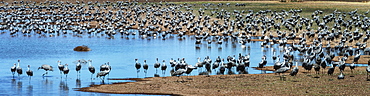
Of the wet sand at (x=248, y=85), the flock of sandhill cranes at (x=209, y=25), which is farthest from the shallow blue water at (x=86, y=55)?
the flock of sandhill cranes at (x=209, y=25)

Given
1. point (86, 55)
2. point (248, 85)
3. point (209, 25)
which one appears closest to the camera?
point (248, 85)

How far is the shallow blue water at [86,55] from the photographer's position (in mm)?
37594

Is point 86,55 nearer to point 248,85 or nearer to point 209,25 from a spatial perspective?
point 248,85

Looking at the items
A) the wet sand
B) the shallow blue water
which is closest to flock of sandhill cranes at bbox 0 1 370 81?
the shallow blue water

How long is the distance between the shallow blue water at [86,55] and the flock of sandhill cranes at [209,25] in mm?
3089

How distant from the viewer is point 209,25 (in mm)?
82500

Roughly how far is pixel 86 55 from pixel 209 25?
96.1 ft

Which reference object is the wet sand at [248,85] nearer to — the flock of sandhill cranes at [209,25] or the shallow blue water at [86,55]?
the shallow blue water at [86,55]

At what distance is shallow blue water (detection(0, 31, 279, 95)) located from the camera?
37594mm

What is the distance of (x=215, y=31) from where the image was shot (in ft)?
258

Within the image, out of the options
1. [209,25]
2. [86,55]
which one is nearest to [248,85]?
[86,55]

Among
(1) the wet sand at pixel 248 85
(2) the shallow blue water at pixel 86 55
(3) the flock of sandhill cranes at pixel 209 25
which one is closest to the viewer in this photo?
(1) the wet sand at pixel 248 85

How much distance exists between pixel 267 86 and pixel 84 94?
10024 millimetres

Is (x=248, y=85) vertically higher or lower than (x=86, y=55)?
higher
